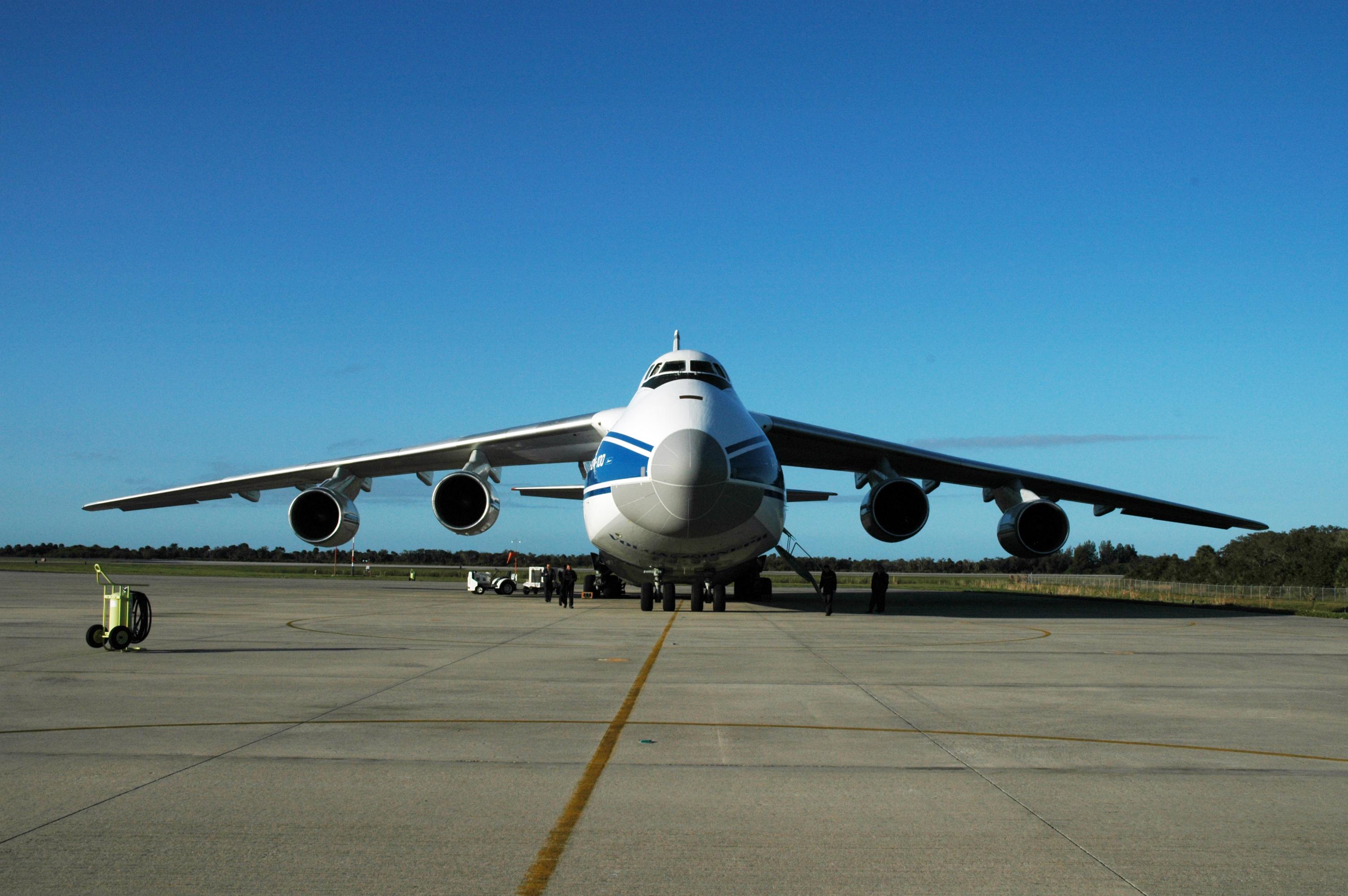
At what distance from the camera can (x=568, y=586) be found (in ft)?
73.8

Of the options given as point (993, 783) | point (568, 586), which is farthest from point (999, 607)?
point (993, 783)

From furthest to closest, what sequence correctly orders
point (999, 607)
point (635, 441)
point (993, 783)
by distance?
1. point (999, 607)
2. point (635, 441)
3. point (993, 783)

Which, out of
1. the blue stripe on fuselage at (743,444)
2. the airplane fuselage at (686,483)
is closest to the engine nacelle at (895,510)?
the airplane fuselage at (686,483)

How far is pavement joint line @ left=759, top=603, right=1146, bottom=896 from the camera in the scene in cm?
414

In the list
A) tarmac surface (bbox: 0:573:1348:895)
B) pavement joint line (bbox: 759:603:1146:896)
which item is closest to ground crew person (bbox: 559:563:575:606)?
tarmac surface (bbox: 0:573:1348:895)

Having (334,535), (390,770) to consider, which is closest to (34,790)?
(390,770)

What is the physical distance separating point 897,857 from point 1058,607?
22.9 meters

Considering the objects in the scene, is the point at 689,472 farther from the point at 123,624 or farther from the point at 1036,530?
the point at 1036,530

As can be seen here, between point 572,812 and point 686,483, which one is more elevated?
point 686,483

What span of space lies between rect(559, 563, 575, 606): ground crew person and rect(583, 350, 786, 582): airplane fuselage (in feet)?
5.61

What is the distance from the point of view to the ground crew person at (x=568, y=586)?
22.3m

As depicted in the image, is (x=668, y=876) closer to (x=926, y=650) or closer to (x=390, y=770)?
(x=390, y=770)

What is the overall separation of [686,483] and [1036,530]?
997 cm

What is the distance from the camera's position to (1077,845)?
4.43 m
